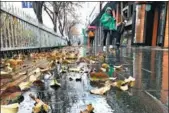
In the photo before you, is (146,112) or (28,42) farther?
(28,42)

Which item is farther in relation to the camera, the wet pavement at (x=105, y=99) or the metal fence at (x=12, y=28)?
the metal fence at (x=12, y=28)

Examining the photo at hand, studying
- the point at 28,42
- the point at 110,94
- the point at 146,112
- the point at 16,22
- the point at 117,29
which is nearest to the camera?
the point at 146,112

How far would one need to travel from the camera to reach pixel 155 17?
18.2 m

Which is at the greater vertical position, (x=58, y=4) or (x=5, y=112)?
(x=58, y=4)

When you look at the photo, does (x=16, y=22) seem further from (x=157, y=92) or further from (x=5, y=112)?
(x=5, y=112)

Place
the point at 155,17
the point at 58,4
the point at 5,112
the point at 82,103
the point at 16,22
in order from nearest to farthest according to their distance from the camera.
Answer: the point at 5,112
the point at 82,103
the point at 16,22
the point at 155,17
the point at 58,4

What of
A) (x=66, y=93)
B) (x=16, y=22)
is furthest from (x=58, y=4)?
(x=66, y=93)

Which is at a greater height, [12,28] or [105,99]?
A: [12,28]

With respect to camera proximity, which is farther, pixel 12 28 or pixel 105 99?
pixel 12 28

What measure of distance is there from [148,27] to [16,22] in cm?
1153

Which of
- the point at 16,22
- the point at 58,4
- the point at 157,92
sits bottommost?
the point at 157,92

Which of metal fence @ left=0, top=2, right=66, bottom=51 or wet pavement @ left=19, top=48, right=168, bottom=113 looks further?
metal fence @ left=0, top=2, right=66, bottom=51

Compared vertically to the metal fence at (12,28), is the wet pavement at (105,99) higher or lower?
lower

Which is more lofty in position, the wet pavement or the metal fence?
the metal fence
